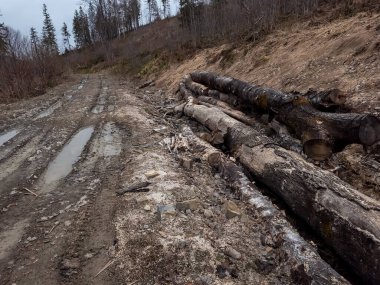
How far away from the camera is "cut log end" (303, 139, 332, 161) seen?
213 inches

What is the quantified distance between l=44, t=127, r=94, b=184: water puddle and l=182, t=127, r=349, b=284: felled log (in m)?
2.74

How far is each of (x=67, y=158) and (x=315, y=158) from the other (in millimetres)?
4858

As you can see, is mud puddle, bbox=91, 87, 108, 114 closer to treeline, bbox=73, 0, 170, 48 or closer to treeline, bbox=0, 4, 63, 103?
treeline, bbox=0, 4, 63, 103

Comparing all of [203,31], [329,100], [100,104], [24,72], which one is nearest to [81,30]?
[203,31]

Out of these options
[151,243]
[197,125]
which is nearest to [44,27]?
[197,125]

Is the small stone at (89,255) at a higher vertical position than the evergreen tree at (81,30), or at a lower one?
lower

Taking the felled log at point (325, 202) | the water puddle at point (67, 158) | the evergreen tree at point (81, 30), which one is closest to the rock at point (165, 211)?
the felled log at point (325, 202)

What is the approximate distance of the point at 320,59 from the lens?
9.09 m

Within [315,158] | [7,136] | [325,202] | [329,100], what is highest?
[329,100]

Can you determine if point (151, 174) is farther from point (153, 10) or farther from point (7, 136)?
point (153, 10)

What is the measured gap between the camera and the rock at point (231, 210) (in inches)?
175

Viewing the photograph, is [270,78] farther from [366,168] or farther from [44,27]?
[44,27]

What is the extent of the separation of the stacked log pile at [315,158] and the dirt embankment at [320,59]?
109cm

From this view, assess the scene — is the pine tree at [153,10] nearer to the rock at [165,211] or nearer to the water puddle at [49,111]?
the water puddle at [49,111]
